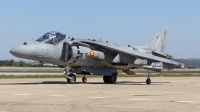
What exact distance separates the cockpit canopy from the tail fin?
8.22 meters

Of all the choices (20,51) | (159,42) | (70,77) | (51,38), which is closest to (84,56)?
(70,77)

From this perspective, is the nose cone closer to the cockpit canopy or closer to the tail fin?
the cockpit canopy

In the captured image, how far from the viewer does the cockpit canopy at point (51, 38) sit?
2275 cm

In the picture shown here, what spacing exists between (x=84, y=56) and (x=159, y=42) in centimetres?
815

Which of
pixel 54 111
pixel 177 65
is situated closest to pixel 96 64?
pixel 177 65

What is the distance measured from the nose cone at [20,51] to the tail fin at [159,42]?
34.8ft

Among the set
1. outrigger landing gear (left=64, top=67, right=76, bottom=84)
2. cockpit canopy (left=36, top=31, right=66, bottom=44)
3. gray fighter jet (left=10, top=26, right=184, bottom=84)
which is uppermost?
cockpit canopy (left=36, top=31, right=66, bottom=44)

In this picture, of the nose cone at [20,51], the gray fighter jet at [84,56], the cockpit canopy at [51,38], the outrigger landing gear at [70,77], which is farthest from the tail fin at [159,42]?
the nose cone at [20,51]

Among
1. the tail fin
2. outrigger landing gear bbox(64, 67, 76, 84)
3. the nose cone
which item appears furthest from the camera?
the tail fin

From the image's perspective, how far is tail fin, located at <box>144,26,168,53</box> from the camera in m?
29.5

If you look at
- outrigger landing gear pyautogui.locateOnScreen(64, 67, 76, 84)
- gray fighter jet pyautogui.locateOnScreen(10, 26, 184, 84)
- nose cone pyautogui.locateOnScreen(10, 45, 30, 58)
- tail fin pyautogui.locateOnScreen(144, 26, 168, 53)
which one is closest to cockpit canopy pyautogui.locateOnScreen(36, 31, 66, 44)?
gray fighter jet pyautogui.locateOnScreen(10, 26, 184, 84)

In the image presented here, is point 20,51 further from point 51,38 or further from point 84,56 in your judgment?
point 84,56

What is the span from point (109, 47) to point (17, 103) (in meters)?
12.7

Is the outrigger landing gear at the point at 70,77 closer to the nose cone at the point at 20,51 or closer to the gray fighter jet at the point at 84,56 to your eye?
the gray fighter jet at the point at 84,56
